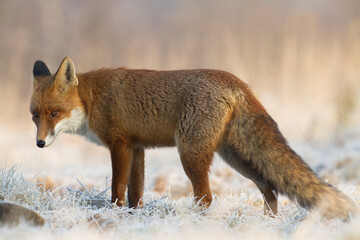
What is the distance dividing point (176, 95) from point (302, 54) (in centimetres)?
1003

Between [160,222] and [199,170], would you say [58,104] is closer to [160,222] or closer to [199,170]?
[199,170]

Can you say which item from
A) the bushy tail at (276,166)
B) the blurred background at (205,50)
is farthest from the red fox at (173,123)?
the blurred background at (205,50)

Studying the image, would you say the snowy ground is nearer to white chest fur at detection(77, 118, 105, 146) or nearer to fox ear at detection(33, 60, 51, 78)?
white chest fur at detection(77, 118, 105, 146)

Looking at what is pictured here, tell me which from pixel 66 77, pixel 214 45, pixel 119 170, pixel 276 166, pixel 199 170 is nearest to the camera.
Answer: pixel 276 166

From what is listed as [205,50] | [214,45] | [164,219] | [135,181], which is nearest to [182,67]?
[205,50]

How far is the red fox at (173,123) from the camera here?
4598mm

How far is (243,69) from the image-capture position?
45.7ft

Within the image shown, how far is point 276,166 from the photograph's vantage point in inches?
A: 176

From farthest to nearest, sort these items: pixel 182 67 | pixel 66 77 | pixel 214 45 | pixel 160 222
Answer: pixel 214 45 → pixel 182 67 → pixel 66 77 → pixel 160 222

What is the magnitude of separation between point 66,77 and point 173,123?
133cm

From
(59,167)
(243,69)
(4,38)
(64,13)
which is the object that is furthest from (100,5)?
(59,167)

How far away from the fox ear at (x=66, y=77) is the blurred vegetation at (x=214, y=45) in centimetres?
783

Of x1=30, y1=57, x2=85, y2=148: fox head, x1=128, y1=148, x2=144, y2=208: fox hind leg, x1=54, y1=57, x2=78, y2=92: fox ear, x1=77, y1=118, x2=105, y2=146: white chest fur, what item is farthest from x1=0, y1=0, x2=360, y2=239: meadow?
x1=54, y1=57, x2=78, y2=92: fox ear

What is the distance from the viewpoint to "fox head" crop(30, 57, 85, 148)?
16.1ft
